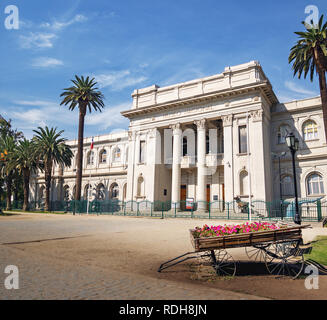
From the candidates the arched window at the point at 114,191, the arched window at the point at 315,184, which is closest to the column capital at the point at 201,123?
the arched window at the point at 315,184

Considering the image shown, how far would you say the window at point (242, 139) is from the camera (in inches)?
1166

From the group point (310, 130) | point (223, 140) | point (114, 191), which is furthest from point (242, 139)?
point (114, 191)

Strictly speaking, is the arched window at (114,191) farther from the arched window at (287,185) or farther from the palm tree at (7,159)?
the arched window at (287,185)

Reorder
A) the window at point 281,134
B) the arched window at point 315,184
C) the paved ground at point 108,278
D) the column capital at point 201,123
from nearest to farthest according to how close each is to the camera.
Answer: the paved ground at point 108,278 → the arched window at point 315,184 → the window at point 281,134 → the column capital at point 201,123

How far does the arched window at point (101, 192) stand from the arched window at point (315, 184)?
1235 inches

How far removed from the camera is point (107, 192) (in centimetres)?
4634

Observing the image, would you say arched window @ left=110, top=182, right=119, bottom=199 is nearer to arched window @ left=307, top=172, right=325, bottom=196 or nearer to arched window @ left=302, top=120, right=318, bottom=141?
arched window @ left=307, top=172, right=325, bottom=196

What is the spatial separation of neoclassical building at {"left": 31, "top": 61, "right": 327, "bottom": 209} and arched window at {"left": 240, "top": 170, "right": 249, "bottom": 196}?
0.03m

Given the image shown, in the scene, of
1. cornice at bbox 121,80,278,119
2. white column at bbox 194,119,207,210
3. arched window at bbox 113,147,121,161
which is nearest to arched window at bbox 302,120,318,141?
cornice at bbox 121,80,278,119

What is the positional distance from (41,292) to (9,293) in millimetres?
475

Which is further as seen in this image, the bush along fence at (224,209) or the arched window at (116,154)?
the arched window at (116,154)

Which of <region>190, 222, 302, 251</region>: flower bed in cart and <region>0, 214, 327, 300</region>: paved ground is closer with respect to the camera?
<region>0, 214, 327, 300</region>: paved ground

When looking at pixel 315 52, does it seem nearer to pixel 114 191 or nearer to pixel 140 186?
pixel 140 186

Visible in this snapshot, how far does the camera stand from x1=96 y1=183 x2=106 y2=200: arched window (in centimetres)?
4697
